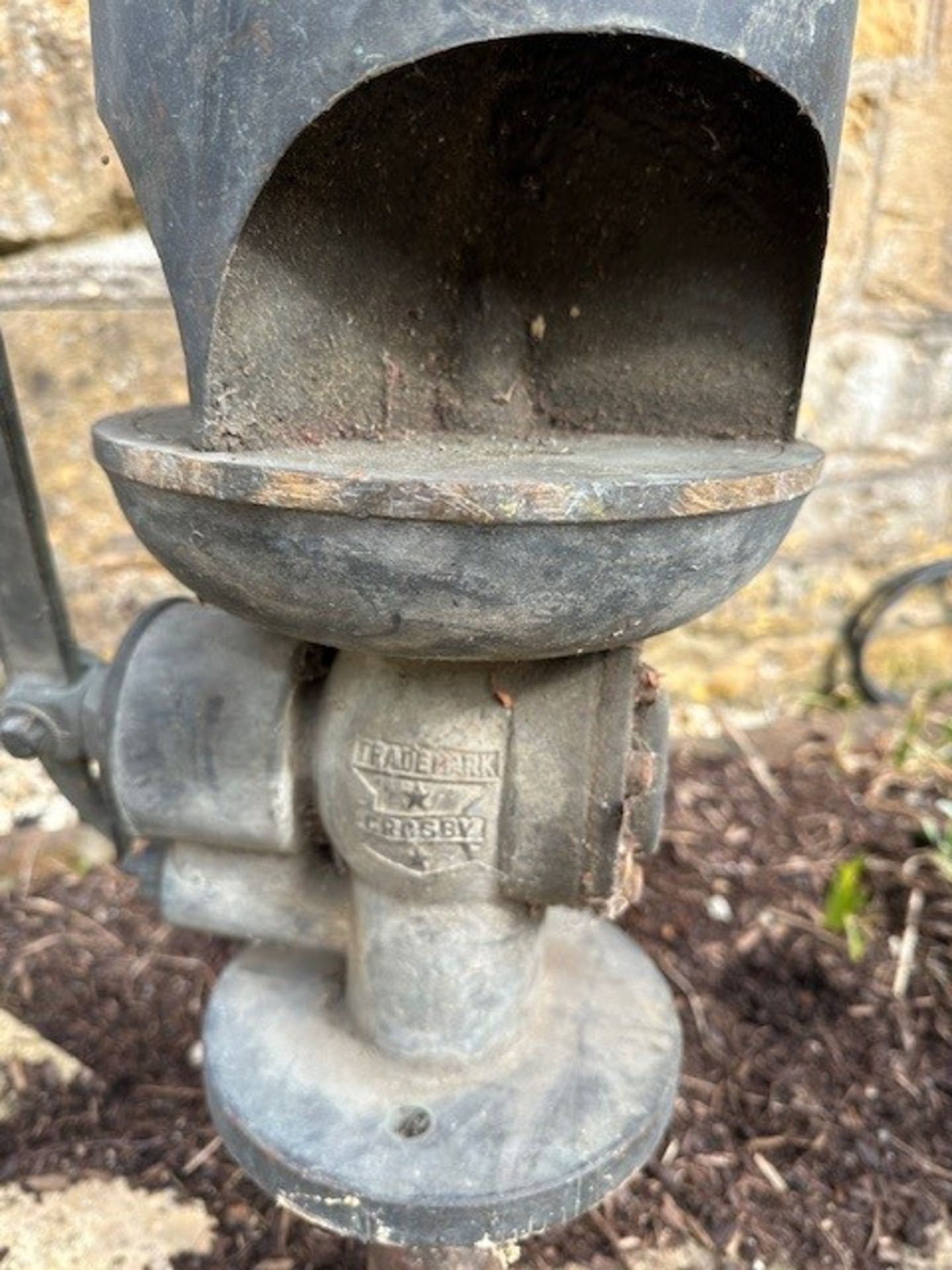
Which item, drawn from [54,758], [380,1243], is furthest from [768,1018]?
[54,758]

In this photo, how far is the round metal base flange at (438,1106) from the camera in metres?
0.93

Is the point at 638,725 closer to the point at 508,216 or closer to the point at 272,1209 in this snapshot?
the point at 508,216

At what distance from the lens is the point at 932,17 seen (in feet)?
5.32

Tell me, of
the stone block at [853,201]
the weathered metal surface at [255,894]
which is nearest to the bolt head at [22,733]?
the weathered metal surface at [255,894]

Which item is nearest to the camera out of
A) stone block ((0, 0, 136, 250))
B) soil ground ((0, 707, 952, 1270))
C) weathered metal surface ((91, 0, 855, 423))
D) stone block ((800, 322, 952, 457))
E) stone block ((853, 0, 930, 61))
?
weathered metal surface ((91, 0, 855, 423))

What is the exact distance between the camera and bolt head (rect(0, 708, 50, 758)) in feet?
3.30

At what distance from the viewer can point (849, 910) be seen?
60.0 inches

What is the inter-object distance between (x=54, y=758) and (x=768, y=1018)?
100 centimetres

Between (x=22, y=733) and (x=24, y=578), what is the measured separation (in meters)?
0.15

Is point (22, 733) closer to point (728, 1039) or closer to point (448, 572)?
point (448, 572)

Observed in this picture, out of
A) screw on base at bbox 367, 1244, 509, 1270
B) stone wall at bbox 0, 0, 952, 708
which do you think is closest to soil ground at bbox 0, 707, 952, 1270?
screw on base at bbox 367, 1244, 509, 1270

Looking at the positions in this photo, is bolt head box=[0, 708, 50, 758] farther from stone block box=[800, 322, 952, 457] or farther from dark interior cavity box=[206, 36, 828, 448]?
stone block box=[800, 322, 952, 457]

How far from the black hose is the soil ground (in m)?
0.18

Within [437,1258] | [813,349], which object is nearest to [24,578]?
[437,1258]
